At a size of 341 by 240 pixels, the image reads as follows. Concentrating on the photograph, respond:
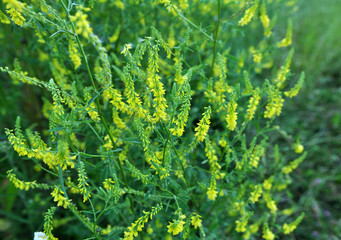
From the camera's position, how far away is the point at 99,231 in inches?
66.5

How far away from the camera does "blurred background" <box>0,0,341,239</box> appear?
2.81 metres

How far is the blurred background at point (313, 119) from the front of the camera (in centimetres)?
281

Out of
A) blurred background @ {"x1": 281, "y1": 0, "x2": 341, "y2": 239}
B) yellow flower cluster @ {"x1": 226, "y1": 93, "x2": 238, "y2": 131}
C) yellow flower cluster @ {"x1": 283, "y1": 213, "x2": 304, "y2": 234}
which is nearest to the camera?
yellow flower cluster @ {"x1": 226, "y1": 93, "x2": 238, "y2": 131}

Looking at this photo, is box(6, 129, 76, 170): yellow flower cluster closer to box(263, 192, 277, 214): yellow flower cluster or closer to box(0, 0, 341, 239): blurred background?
box(0, 0, 341, 239): blurred background

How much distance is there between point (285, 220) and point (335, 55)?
9.24ft

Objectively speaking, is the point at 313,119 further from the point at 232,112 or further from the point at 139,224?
the point at 139,224

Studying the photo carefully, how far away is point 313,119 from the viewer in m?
3.85

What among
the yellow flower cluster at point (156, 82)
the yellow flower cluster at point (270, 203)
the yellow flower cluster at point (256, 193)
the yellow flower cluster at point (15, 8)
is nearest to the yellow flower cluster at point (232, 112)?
the yellow flower cluster at point (156, 82)

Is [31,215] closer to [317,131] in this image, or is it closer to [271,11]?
[271,11]

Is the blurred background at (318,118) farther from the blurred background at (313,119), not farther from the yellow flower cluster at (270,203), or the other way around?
the yellow flower cluster at (270,203)

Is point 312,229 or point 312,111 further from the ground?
point 312,111

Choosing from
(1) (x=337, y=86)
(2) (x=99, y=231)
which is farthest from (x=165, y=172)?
(1) (x=337, y=86)

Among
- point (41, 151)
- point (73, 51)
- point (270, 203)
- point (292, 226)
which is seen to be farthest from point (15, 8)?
point (292, 226)

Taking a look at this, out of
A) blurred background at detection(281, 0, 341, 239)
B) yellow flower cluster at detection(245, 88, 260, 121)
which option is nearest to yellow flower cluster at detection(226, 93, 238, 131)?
yellow flower cluster at detection(245, 88, 260, 121)
